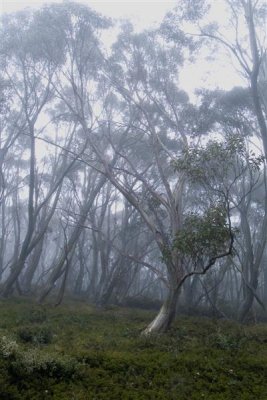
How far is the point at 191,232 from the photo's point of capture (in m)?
8.88

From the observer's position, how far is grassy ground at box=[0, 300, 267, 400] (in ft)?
19.5

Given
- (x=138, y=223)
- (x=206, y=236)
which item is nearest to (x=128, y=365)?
(x=206, y=236)

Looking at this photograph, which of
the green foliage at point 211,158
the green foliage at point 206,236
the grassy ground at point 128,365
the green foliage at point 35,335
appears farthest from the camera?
the green foliage at point 211,158

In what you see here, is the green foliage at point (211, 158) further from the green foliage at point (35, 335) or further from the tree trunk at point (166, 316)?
the green foliage at point (35, 335)

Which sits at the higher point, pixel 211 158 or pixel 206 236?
pixel 211 158

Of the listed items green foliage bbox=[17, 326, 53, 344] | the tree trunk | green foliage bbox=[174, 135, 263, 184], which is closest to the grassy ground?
green foliage bbox=[17, 326, 53, 344]

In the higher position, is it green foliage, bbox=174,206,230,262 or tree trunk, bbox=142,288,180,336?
green foliage, bbox=174,206,230,262

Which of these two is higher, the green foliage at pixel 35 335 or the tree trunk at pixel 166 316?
the tree trunk at pixel 166 316

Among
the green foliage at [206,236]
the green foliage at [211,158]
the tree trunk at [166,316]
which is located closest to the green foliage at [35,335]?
the tree trunk at [166,316]

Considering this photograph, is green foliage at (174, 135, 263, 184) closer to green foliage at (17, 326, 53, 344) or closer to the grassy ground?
the grassy ground

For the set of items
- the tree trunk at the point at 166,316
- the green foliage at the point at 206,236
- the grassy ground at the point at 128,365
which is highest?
the green foliage at the point at 206,236

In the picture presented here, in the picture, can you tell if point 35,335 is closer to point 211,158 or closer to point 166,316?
point 166,316

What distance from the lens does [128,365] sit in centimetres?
692

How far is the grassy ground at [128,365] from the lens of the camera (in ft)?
19.5
